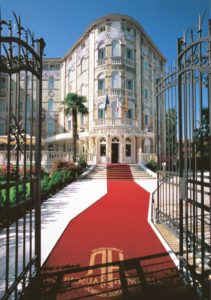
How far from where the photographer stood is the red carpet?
9.04 feet

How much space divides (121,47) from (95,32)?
4.52 meters

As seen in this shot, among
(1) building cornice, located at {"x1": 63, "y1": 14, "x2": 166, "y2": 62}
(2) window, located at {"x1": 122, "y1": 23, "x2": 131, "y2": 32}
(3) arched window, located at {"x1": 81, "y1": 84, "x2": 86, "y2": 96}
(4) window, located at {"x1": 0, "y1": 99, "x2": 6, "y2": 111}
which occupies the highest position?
(1) building cornice, located at {"x1": 63, "y1": 14, "x2": 166, "y2": 62}

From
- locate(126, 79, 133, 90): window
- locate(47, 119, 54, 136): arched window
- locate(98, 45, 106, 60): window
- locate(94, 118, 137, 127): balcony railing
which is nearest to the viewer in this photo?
locate(94, 118, 137, 127): balcony railing

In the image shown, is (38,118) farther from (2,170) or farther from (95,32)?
(95,32)

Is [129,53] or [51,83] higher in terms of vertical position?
[129,53]

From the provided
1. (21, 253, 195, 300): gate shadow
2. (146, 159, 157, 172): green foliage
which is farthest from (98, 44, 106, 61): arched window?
(21, 253, 195, 300): gate shadow

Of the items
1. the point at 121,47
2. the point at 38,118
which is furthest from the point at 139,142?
the point at 38,118

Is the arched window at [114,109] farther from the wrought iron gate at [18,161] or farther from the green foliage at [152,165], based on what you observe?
the wrought iron gate at [18,161]

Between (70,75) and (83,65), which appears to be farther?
(70,75)

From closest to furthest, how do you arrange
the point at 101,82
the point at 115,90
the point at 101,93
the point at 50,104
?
the point at 115,90
the point at 101,93
the point at 101,82
the point at 50,104

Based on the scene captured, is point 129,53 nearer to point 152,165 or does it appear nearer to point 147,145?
point 147,145

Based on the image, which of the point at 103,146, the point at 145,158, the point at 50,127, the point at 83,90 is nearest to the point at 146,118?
the point at 103,146

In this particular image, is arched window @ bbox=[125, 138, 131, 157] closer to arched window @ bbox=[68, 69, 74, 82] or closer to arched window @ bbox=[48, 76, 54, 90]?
arched window @ bbox=[68, 69, 74, 82]

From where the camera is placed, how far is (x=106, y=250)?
3729 mm
